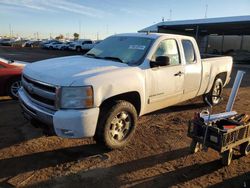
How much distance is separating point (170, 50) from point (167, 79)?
0.68 m

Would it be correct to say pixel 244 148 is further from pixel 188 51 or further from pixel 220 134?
pixel 188 51

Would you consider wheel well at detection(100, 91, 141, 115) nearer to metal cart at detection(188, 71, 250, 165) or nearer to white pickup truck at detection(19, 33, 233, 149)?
white pickup truck at detection(19, 33, 233, 149)

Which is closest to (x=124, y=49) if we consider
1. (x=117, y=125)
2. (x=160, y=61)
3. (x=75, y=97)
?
(x=160, y=61)

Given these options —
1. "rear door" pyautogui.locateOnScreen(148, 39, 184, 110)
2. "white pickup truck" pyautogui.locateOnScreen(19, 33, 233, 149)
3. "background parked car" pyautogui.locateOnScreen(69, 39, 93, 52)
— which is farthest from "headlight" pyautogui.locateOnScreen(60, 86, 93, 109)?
"background parked car" pyautogui.locateOnScreen(69, 39, 93, 52)

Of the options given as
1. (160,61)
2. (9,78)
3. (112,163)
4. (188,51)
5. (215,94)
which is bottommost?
(112,163)

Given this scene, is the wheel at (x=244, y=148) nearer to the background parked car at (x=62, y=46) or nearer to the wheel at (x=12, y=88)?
the wheel at (x=12, y=88)

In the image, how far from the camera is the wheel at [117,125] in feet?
14.7

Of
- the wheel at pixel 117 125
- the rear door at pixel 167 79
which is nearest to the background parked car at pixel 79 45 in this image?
the rear door at pixel 167 79

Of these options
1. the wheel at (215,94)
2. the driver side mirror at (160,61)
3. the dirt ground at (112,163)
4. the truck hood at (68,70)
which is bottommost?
the dirt ground at (112,163)

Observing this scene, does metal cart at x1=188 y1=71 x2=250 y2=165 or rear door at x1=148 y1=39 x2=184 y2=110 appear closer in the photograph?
metal cart at x1=188 y1=71 x2=250 y2=165

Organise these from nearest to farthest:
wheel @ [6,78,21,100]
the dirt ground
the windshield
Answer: the dirt ground
the windshield
wheel @ [6,78,21,100]

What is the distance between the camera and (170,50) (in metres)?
5.88

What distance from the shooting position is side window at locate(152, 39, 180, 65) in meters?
5.61

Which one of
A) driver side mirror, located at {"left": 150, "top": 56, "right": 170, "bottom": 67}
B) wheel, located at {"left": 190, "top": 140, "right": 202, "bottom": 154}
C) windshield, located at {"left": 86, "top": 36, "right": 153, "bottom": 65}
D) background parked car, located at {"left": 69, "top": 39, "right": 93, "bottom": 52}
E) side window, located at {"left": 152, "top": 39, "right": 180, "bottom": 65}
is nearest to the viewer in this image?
wheel, located at {"left": 190, "top": 140, "right": 202, "bottom": 154}
